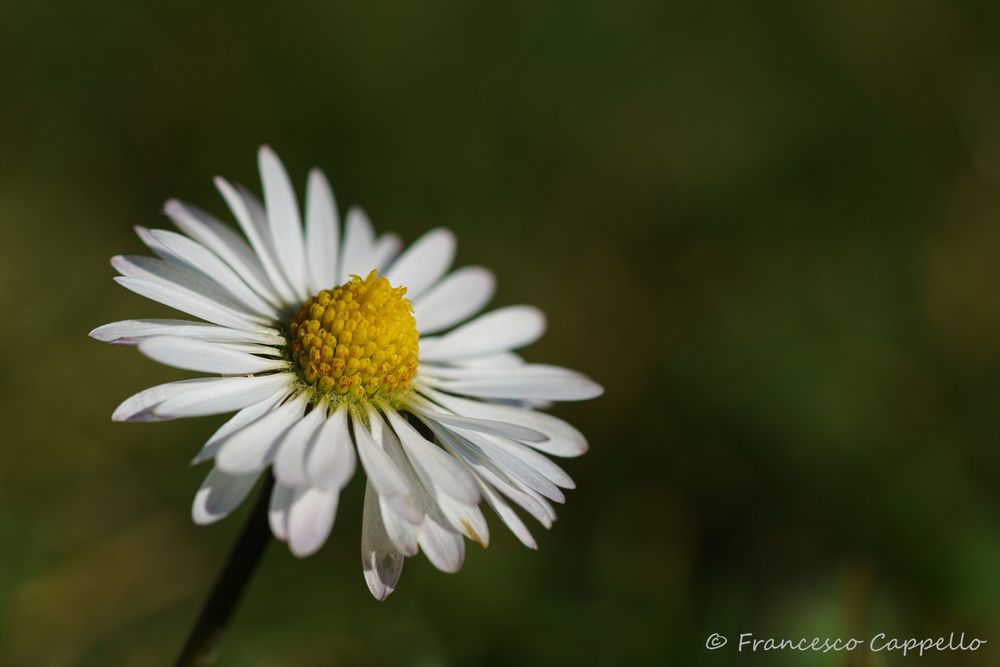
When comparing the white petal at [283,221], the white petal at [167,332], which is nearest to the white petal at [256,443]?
the white petal at [167,332]

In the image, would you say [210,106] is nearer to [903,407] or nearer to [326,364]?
[326,364]

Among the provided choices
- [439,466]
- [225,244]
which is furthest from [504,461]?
[225,244]

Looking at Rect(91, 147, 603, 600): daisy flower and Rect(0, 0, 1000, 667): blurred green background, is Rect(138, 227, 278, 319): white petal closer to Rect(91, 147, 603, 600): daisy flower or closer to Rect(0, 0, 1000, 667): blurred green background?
Rect(91, 147, 603, 600): daisy flower

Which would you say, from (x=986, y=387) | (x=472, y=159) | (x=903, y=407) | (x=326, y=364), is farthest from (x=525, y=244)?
(x=326, y=364)

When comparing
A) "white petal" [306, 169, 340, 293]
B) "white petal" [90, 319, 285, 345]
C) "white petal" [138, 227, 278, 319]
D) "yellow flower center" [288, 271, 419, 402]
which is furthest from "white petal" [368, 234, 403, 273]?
"white petal" [90, 319, 285, 345]

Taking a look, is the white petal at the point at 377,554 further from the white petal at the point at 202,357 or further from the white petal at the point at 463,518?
the white petal at the point at 202,357
